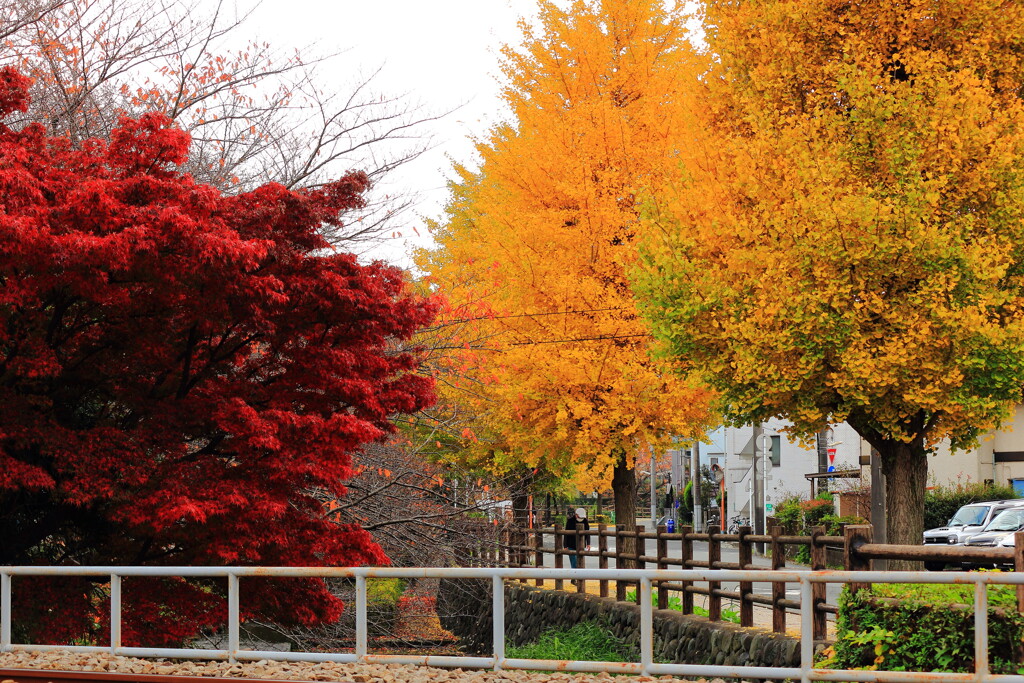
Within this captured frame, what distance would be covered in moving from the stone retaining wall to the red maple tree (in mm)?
4958

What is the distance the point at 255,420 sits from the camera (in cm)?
1237

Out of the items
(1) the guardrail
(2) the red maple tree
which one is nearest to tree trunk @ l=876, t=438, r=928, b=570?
(1) the guardrail

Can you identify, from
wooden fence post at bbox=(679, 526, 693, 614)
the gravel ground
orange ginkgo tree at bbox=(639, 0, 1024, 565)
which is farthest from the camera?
wooden fence post at bbox=(679, 526, 693, 614)

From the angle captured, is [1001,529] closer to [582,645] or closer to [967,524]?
[967,524]

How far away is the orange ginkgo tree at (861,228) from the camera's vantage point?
16.3m

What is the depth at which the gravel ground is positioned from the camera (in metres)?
9.63

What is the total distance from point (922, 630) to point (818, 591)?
3500 mm

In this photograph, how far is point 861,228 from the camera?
16219mm

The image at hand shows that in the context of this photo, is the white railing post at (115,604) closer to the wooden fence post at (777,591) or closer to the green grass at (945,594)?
the green grass at (945,594)

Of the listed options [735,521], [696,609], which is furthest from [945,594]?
[735,521]

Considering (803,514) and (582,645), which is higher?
(803,514)

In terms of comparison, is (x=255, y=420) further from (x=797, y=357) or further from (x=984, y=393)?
(x=984, y=393)

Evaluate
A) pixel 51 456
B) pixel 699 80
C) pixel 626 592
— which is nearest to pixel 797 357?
pixel 699 80

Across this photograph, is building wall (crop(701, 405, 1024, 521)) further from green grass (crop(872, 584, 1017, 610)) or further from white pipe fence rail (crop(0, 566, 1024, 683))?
white pipe fence rail (crop(0, 566, 1024, 683))
